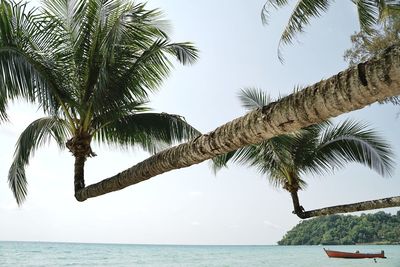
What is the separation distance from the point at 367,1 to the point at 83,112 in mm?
4640

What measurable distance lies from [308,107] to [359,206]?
6.06 meters

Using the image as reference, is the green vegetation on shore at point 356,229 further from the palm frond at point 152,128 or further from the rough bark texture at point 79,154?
the rough bark texture at point 79,154

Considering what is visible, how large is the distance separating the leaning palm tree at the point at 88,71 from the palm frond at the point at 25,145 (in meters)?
0.02

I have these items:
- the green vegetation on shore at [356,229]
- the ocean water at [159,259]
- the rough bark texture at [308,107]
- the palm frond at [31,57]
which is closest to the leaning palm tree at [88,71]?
the palm frond at [31,57]

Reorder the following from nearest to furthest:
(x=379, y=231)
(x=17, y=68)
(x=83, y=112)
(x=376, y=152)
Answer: (x=17, y=68) → (x=83, y=112) → (x=376, y=152) → (x=379, y=231)

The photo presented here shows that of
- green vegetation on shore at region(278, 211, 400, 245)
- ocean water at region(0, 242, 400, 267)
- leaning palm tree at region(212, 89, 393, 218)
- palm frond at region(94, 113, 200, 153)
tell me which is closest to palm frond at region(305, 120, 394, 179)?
leaning palm tree at region(212, 89, 393, 218)

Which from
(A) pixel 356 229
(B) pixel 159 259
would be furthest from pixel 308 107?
(A) pixel 356 229

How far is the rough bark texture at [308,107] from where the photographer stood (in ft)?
5.78

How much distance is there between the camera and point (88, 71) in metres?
5.77

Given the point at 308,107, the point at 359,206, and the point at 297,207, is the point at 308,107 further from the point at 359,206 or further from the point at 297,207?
the point at 297,207

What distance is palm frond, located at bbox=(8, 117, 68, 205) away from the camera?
616 centimetres

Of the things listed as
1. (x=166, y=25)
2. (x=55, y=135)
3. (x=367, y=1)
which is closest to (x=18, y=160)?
(x=55, y=135)

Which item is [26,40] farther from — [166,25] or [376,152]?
[376,152]

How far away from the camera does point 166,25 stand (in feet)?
21.4
